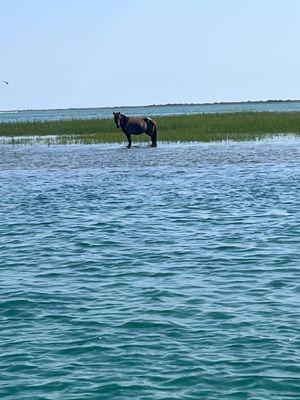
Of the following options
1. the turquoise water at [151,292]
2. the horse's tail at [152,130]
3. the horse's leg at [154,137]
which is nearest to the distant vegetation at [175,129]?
the horse's tail at [152,130]

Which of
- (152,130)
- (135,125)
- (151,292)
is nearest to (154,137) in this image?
(152,130)

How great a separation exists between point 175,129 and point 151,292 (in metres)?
42.3

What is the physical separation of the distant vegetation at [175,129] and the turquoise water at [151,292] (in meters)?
23.3

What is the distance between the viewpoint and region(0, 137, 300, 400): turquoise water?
8484mm

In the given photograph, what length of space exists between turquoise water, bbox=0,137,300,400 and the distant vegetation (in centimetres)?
2335

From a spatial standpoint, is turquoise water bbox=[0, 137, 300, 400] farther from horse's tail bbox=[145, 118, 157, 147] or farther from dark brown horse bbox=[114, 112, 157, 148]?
dark brown horse bbox=[114, 112, 157, 148]

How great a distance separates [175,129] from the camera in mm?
53625

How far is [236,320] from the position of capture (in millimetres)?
10164

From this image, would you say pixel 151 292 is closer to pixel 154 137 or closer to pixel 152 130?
pixel 154 137

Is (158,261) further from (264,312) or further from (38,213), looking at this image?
(38,213)

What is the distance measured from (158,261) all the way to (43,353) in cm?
477

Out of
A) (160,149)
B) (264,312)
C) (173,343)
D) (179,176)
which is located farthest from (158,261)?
(160,149)

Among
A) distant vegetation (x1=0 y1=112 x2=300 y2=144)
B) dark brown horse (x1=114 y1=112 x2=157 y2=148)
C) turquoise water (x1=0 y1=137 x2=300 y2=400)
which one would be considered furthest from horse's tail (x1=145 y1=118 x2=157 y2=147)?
turquoise water (x1=0 y1=137 x2=300 y2=400)

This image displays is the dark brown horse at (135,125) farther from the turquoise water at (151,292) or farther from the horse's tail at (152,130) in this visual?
the turquoise water at (151,292)
